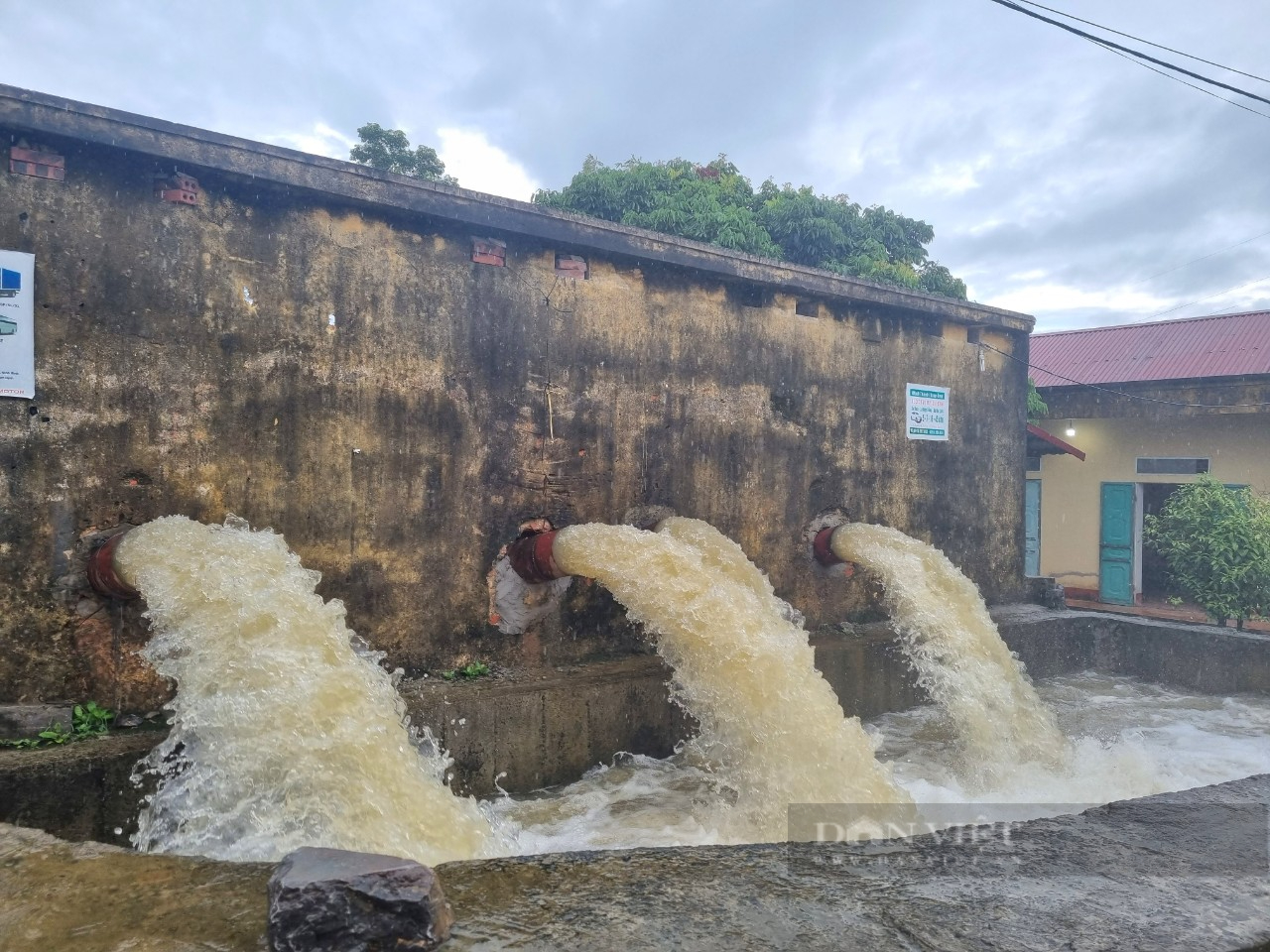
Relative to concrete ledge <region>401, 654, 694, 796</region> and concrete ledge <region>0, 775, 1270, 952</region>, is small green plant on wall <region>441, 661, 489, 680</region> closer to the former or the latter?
concrete ledge <region>401, 654, 694, 796</region>

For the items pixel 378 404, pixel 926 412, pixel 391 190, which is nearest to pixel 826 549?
pixel 926 412

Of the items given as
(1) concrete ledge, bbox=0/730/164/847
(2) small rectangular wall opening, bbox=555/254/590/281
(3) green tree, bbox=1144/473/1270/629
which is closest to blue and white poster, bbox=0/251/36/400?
(1) concrete ledge, bbox=0/730/164/847

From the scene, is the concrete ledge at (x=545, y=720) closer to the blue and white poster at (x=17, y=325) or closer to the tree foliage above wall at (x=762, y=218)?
the blue and white poster at (x=17, y=325)

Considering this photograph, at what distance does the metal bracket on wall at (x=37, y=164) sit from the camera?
14.3ft

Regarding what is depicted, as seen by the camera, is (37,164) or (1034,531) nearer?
(37,164)

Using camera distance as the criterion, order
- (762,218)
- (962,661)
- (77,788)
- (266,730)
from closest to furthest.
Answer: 1. (266,730)
2. (77,788)
3. (962,661)
4. (762,218)

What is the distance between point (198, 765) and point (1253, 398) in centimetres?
1432

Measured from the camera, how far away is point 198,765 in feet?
13.0

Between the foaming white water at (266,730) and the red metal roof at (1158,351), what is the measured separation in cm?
1348

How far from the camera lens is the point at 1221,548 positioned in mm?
9164

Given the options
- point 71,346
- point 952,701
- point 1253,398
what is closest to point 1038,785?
point 952,701

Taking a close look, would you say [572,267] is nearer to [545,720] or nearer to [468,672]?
[468,672]

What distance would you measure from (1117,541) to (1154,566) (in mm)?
1468

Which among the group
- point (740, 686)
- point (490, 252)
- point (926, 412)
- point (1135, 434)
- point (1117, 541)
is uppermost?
point (490, 252)
